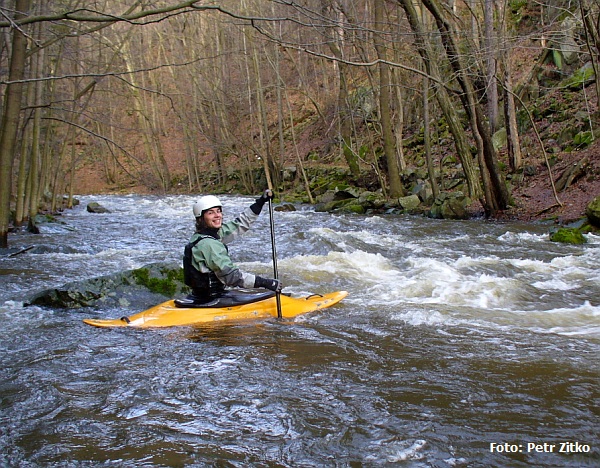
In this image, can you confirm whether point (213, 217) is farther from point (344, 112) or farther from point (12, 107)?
point (344, 112)

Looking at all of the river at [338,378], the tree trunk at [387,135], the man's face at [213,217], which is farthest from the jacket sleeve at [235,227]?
the tree trunk at [387,135]

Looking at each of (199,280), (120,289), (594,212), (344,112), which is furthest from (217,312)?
(344,112)

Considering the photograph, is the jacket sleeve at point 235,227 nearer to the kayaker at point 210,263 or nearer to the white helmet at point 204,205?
the kayaker at point 210,263

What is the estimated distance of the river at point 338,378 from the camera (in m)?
2.75

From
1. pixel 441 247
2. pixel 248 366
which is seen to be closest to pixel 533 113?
pixel 441 247

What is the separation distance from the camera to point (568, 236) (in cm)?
907

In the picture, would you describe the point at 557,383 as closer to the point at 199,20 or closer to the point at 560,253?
the point at 560,253

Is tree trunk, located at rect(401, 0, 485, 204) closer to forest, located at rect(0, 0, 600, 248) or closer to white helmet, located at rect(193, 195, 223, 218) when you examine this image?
forest, located at rect(0, 0, 600, 248)

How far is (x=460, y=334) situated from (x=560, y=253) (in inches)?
175

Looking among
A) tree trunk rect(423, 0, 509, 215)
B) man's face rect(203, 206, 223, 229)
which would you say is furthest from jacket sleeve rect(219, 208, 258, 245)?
tree trunk rect(423, 0, 509, 215)

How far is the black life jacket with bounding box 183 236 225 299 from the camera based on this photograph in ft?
16.7

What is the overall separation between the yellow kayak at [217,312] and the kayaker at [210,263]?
0.15 m

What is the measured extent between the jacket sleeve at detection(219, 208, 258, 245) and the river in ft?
3.18

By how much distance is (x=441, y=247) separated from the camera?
362 inches
